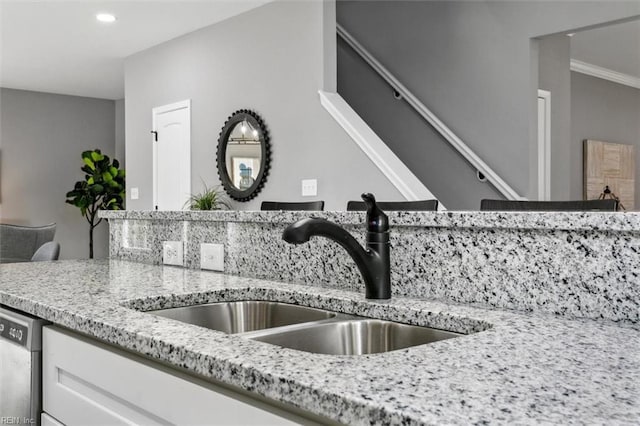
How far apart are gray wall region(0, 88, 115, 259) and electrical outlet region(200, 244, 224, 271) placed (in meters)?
6.70

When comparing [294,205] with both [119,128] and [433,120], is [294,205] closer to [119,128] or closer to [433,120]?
[433,120]

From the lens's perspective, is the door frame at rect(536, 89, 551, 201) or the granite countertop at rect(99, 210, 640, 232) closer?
the granite countertop at rect(99, 210, 640, 232)

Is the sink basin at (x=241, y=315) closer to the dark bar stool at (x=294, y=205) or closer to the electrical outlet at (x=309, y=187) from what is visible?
the dark bar stool at (x=294, y=205)

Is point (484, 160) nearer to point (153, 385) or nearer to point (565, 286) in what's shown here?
point (565, 286)

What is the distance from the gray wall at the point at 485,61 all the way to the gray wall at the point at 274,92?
869mm

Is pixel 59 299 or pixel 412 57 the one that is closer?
pixel 59 299

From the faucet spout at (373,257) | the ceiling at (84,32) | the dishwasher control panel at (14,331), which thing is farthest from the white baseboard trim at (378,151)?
the dishwasher control panel at (14,331)

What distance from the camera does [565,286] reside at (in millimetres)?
974

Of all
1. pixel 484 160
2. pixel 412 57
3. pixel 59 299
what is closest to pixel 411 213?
pixel 59 299

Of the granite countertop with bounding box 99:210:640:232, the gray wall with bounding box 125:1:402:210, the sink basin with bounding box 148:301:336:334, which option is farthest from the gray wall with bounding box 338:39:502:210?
the sink basin with bounding box 148:301:336:334

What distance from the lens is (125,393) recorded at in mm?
910

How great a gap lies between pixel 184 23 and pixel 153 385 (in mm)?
4670

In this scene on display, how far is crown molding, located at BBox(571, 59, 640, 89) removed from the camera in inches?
269

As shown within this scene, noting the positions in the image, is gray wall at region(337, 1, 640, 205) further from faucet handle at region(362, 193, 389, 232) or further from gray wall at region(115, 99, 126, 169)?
gray wall at region(115, 99, 126, 169)
